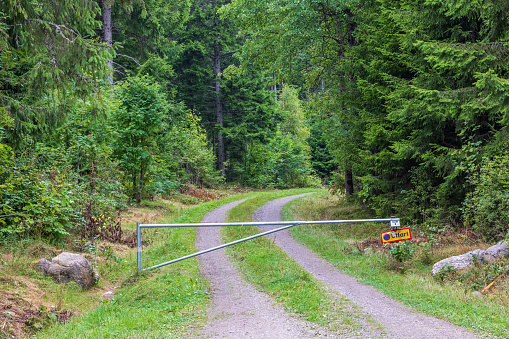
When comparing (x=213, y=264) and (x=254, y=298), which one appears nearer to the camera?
(x=254, y=298)

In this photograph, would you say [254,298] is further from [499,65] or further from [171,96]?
[171,96]

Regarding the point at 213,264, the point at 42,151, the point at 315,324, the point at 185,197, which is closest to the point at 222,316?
the point at 315,324

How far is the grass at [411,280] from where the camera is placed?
19.6ft

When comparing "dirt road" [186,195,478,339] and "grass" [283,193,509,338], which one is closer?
"dirt road" [186,195,478,339]

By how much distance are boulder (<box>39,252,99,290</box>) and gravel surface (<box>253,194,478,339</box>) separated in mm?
4924

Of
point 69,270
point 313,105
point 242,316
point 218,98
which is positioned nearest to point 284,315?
point 242,316

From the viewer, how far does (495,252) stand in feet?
27.3

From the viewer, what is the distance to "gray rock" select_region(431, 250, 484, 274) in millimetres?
8250

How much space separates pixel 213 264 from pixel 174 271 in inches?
53.8

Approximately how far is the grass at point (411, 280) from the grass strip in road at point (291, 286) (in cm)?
124

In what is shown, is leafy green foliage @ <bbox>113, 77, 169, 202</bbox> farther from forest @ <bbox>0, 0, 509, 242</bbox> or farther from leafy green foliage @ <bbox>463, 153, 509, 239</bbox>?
leafy green foliage @ <bbox>463, 153, 509, 239</bbox>

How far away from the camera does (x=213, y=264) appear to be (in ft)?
33.1

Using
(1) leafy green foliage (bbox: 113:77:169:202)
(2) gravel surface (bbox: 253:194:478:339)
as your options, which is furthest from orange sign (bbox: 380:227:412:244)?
(1) leafy green foliage (bbox: 113:77:169:202)

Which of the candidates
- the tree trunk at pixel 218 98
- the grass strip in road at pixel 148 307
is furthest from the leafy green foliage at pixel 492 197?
the tree trunk at pixel 218 98
